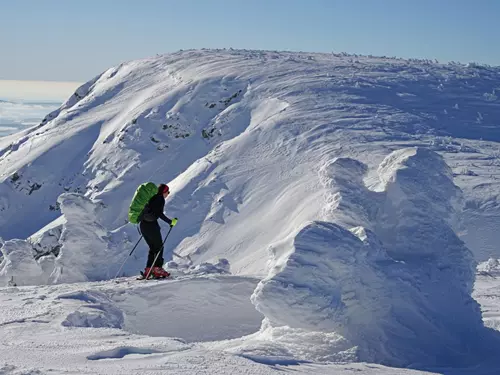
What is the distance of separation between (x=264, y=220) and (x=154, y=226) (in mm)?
8240

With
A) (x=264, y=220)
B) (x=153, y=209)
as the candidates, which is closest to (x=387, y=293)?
(x=153, y=209)

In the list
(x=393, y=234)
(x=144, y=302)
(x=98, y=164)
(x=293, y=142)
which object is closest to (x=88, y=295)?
(x=144, y=302)

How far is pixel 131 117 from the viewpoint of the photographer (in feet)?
108

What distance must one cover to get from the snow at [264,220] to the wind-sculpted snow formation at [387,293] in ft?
0.08

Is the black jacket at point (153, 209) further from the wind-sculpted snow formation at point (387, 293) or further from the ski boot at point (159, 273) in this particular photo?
the wind-sculpted snow formation at point (387, 293)

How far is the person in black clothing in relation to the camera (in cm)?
1079

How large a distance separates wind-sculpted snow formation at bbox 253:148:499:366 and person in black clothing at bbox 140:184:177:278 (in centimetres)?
342

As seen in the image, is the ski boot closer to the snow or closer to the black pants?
the black pants

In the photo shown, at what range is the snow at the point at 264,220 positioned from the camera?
23.1 ft

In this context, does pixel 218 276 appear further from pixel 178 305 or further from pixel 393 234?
pixel 393 234

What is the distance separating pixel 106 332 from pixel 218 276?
11.3 feet

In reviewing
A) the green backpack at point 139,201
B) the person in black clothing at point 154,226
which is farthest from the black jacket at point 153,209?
the green backpack at point 139,201

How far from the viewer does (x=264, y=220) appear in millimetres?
19000

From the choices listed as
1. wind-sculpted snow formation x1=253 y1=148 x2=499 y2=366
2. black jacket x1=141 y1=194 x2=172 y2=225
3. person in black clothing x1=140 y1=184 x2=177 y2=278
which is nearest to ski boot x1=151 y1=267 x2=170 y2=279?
person in black clothing x1=140 y1=184 x2=177 y2=278
